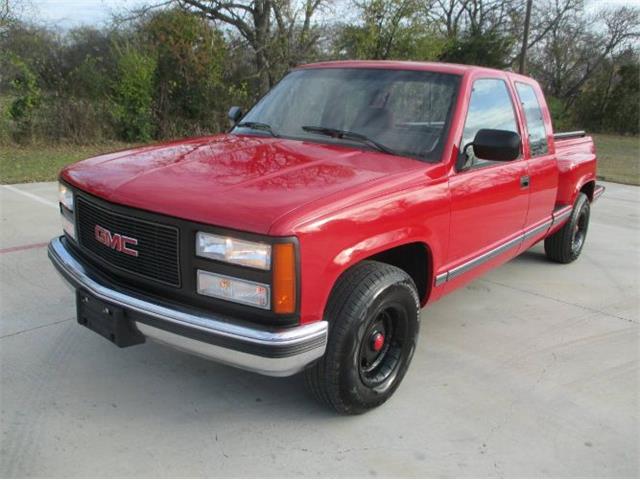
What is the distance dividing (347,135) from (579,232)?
3.55 m

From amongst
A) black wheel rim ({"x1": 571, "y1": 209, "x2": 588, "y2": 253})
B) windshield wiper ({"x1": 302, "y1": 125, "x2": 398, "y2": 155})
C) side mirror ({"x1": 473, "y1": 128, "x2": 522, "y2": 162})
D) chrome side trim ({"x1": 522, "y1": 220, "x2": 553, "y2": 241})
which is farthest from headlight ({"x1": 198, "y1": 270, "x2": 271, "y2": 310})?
black wheel rim ({"x1": 571, "y1": 209, "x2": 588, "y2": 253})

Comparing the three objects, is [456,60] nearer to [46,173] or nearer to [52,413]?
[46,173]

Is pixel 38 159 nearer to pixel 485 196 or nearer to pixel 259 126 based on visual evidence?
pixel 259 126

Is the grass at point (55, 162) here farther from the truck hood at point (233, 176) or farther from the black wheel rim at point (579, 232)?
the black wheel rim at point (579, 232)

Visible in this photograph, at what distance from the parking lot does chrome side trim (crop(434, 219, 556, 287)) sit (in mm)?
548

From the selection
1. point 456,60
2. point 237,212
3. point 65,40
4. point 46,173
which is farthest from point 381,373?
point 456,60

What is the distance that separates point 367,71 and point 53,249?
7.18 feet

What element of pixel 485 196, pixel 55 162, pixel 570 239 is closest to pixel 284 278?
pixel 485 196

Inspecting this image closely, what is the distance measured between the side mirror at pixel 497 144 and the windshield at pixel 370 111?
0.69 ft

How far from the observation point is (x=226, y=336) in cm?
237

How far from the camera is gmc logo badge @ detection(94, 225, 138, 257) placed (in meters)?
2.64

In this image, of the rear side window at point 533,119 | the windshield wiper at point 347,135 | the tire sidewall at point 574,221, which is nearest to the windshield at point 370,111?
the windshield wiper at point 347,135

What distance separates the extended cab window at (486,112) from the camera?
343cm

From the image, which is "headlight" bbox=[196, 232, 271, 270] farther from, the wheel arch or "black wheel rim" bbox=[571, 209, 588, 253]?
"black wheel rim" bbox=[571, 209, 588, 253]
